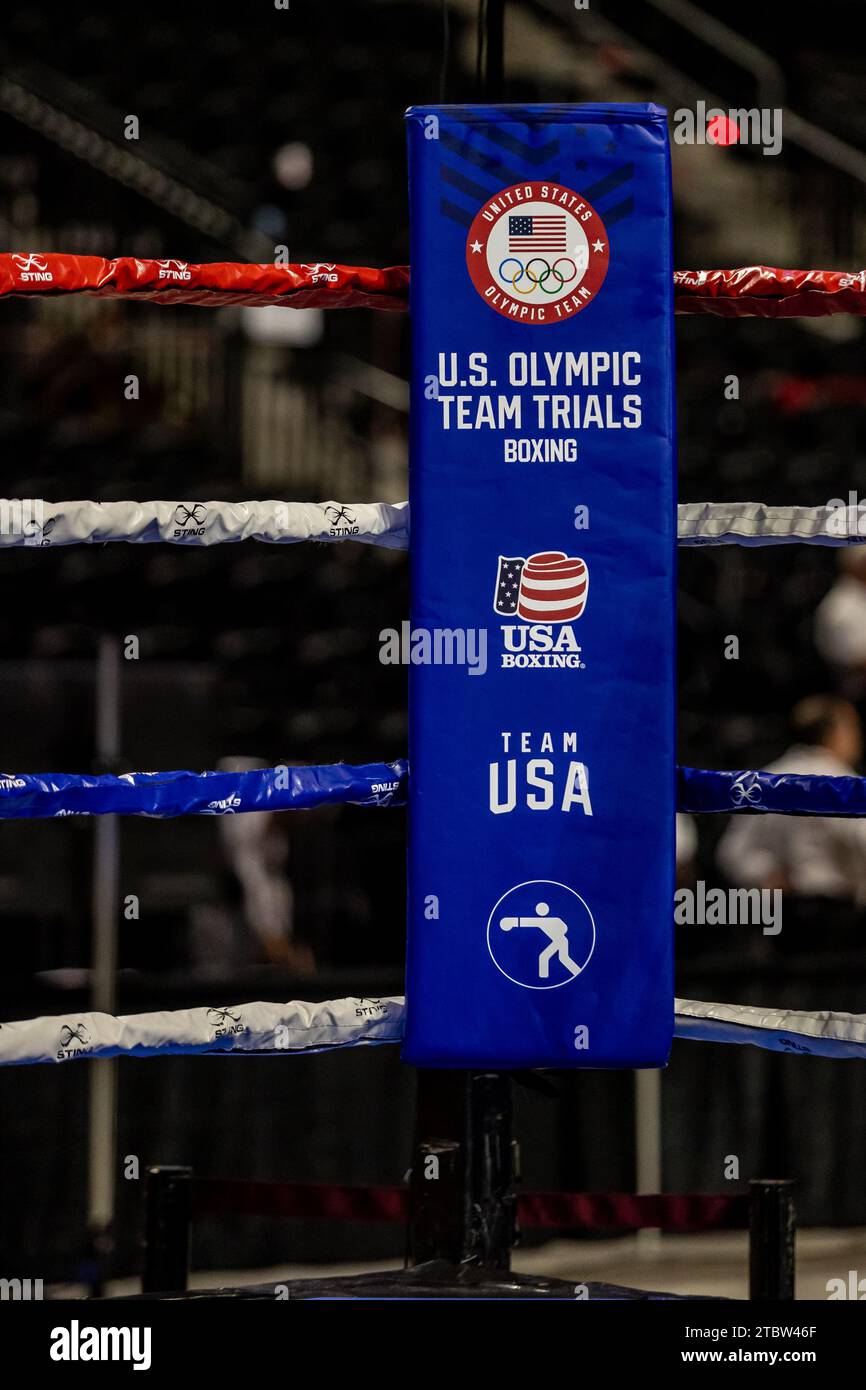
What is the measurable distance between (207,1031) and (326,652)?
9.66 ft

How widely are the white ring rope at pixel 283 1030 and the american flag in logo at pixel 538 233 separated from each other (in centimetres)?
104

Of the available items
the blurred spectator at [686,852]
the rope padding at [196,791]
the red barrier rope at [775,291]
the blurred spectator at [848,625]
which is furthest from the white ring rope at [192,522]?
the blurred spectator at [848,625]

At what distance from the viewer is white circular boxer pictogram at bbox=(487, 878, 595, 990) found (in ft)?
7.55

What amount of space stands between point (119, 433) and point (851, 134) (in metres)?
2.53

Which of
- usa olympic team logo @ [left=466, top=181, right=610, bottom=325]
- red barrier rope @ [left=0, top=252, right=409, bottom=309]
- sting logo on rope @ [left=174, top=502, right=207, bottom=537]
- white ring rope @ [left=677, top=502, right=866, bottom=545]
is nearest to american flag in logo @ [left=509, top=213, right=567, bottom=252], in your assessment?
usa olympic team logo @ [left=466, top=181, right=610, bottom=325]

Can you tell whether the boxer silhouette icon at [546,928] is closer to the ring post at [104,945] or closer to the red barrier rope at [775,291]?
the red barrier rope at [775,291]

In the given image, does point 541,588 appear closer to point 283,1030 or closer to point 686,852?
point 283,1030

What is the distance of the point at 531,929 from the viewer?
230cm

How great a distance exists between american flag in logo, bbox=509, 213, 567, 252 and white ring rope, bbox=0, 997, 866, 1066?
1044mm

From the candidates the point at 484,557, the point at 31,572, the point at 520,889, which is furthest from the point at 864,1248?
the point at 31,572

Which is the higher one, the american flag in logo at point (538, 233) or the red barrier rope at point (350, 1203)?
the american flag in logo at point (538, 233)

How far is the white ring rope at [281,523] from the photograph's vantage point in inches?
88.5

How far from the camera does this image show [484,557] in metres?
2.30

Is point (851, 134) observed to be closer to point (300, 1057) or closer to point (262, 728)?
point (262, 728)
